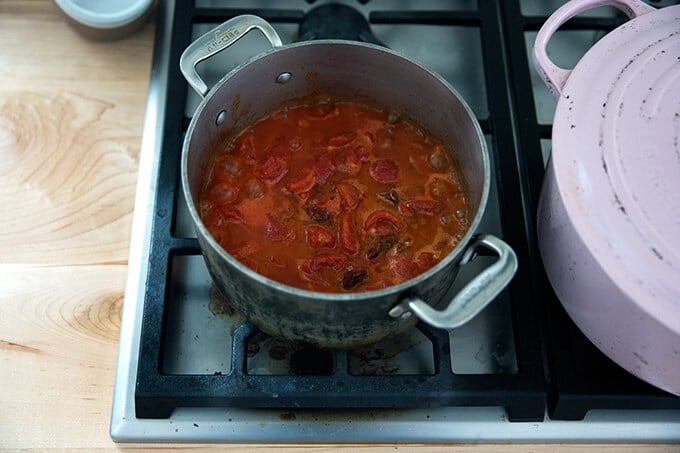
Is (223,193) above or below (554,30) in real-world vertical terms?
below

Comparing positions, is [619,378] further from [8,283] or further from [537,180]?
[8,283]

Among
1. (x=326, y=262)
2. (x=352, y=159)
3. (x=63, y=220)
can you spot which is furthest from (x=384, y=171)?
(x=63, y=220)

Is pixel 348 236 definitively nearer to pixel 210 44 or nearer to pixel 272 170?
pixel 272 170

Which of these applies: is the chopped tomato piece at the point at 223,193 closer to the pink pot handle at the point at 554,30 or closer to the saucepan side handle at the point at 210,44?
the saucepan side handle at the point at 210,44

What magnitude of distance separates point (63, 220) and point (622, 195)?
0.69m

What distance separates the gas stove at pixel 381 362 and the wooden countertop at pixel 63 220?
3cm

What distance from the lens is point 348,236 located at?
3.02 feet

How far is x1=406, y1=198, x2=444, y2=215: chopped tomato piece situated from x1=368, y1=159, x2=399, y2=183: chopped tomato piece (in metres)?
0.04

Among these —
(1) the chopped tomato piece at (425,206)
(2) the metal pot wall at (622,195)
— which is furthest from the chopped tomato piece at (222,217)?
(2) the metal pot wall at (622,195)

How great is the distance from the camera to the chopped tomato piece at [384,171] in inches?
38.3

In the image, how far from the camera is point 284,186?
965 millimetres

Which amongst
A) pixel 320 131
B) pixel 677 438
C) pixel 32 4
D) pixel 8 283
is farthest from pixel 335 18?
pixel 677 438

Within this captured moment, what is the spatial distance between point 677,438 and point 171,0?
2.97 feet

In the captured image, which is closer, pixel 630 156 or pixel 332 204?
pixel 630 156
